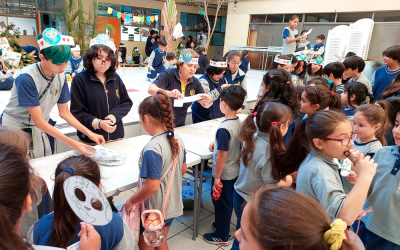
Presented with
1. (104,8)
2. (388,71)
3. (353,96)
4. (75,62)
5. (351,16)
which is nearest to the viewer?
(353,96)

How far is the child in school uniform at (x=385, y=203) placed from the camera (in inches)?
51.0

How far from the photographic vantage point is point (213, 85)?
291 cm

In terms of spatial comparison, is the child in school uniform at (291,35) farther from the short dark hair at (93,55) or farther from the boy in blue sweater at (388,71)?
the short dark hair at (93,55)

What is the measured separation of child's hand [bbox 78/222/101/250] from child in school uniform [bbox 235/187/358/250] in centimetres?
46

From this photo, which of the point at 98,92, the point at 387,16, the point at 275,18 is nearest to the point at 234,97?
the point at 98,92

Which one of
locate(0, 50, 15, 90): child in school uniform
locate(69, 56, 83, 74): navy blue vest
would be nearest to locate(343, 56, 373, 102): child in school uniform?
locate(69, 56, 83, 74): navy blue vest

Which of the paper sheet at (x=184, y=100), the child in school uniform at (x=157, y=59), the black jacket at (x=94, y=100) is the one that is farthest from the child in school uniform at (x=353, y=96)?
the child in school uniform at (x=157, y=59)

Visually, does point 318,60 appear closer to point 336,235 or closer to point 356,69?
point 356,69

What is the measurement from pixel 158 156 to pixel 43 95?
930 mm

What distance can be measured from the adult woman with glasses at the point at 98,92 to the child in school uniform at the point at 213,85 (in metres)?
0.99

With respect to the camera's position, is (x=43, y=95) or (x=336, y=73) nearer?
(x=43, y=95)

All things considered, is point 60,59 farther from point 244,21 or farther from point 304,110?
point 244,21

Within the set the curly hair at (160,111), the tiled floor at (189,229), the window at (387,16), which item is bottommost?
the tiled floor at (189,229)

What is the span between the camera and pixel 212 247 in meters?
2.04
